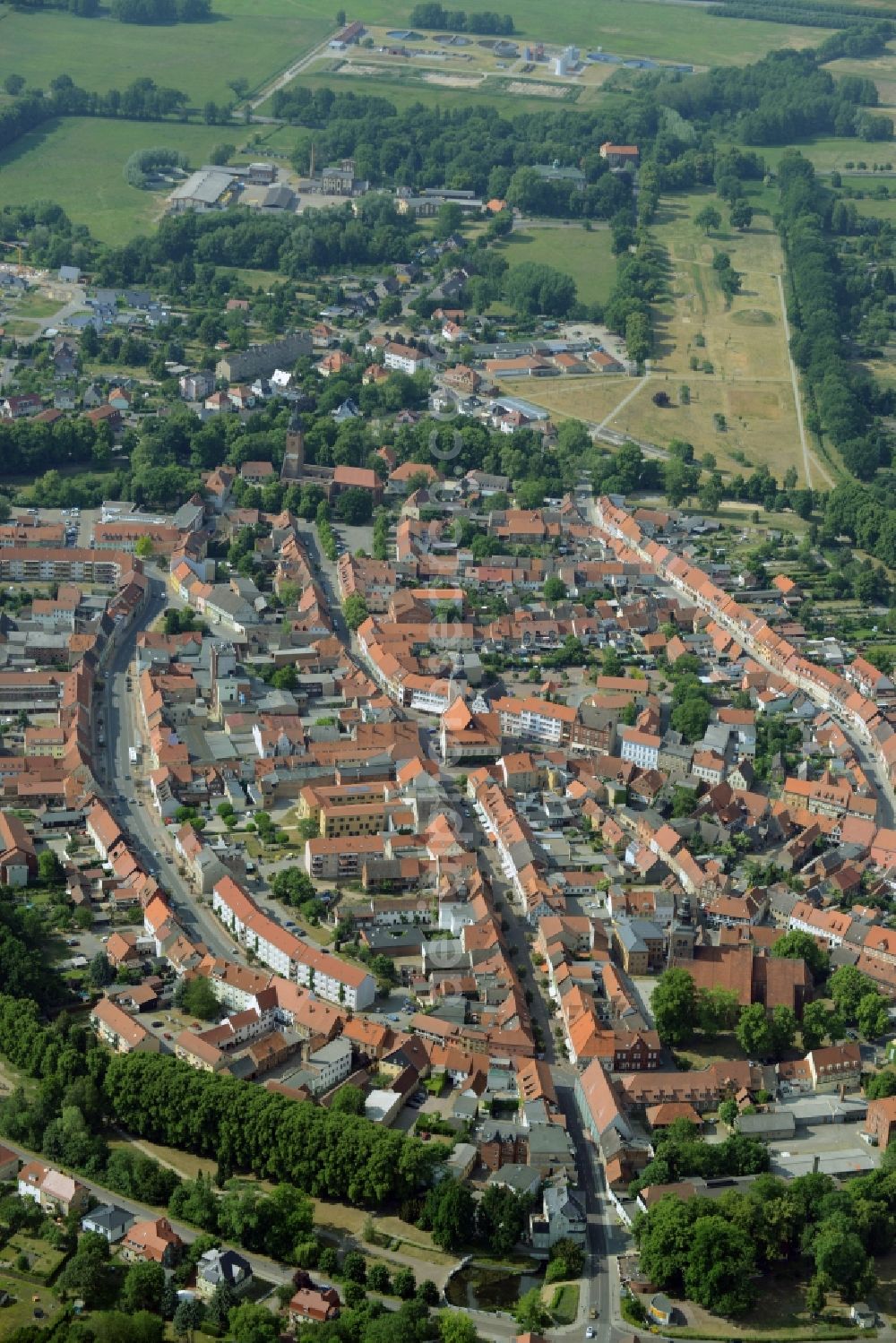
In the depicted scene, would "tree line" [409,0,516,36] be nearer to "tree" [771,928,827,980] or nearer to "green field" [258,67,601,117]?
"green field" [258,67,601,117]

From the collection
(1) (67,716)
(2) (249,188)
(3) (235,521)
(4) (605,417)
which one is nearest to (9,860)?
(1) (67,716)

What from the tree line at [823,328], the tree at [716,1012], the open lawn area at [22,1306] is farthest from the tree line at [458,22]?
the open lawn area at [22,1306]

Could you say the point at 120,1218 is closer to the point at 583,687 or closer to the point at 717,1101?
the point at 717,1101

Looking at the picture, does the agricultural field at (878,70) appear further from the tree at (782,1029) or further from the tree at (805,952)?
the tree at (782,1029)

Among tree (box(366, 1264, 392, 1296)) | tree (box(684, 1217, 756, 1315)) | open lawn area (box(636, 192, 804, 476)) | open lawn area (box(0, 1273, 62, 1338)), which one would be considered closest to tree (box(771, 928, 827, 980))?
tree (box(684, 1217, 756, 1315))

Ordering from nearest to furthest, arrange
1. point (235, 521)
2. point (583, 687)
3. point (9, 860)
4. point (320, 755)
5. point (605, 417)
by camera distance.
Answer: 1. point (9, 860)
2. point (320, 755)
3. point (583, 687)
4. point (235, 521)
5. point (605, 417)
